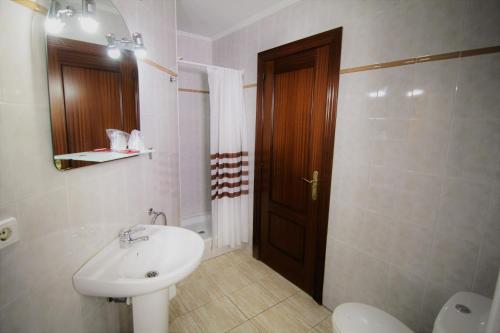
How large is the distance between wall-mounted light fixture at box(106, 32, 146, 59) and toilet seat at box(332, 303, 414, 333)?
1.87 meters

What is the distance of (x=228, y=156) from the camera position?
252 cm

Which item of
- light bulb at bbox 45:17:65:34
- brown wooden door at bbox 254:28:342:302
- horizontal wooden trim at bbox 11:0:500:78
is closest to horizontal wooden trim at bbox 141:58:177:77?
horizontal wooden trim at bbox 11:0:500:78

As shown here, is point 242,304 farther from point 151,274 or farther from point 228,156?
point 228,156

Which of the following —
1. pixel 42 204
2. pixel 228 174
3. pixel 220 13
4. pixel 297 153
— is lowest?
pixel 228 174

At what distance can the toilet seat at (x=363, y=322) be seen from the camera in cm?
122

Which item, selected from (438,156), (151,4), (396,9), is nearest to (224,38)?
(151,4)

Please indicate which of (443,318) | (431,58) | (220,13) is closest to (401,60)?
(431,58)

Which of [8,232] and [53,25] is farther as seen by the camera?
[53,25]

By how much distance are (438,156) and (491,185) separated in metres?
0.25

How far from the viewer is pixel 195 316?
6.06ft

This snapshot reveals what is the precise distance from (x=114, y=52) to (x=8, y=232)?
0.98 m

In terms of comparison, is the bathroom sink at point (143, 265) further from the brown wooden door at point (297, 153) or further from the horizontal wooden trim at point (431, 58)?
the horizontal wooden trim at point (431, 58)

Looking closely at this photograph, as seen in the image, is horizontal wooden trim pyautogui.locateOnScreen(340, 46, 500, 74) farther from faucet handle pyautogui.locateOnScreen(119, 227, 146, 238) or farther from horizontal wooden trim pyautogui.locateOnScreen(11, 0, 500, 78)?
faucet handle pyautogui.locateOnScreen(119, 227, 146, 238)

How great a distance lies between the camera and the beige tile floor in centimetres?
178
